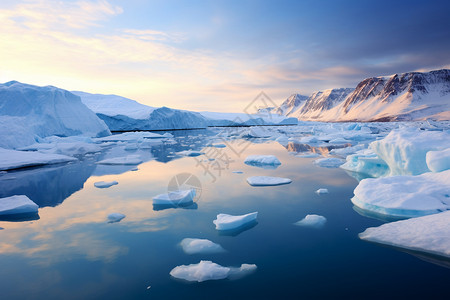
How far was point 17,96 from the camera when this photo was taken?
17.7m

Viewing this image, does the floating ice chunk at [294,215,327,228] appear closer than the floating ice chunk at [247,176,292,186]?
Yes

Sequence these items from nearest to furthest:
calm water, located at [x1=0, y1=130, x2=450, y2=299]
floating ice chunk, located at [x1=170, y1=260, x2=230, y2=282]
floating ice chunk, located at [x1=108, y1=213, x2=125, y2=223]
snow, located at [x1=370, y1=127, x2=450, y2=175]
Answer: calm water, located at [x1=0, y1=130, x2=450, y2=299]
floating ice chunk, located at [x1=170, y1=260, x2=230, y2=282]
floating ice chunk, located at [x1=108, y1=213, x2=125, y2=223]
snow, located at [x1=370, y1=127, x2=450, y2=175]

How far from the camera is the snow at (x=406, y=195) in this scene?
3879 mm

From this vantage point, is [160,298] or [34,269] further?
[34,269]

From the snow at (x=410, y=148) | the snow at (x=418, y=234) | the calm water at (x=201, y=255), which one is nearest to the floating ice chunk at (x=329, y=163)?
the snow at (x=410, y=148)

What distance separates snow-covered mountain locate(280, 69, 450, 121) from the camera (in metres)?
88.4

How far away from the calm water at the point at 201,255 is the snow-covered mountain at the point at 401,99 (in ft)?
334

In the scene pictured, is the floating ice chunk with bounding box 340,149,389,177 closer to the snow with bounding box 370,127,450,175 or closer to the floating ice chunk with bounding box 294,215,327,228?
the snow with bounding box 370,127,450,175

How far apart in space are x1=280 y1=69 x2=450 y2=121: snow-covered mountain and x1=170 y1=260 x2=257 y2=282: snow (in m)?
103

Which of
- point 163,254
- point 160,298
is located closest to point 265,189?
point 163,254

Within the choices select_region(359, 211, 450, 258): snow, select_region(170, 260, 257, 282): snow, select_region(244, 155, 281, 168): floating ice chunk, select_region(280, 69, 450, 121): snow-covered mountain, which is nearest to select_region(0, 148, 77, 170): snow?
select_region(244, 155, 281, 168): floating ice chunk

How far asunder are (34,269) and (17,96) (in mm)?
20337

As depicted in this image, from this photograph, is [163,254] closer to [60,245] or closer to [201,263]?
Result: [201,263]

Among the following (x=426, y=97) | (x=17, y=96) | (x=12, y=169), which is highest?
(x=426, y=97)
